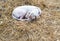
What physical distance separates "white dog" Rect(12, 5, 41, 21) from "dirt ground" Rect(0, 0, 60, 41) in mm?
103

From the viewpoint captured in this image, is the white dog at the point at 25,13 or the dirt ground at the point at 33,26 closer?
the dirt ground at the point at 33,26

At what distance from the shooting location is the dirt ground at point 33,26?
140 inches

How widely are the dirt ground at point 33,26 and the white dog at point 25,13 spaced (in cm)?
10

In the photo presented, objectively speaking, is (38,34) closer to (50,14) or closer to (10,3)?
(50,14)

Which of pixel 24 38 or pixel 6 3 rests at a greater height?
pixel 6 3

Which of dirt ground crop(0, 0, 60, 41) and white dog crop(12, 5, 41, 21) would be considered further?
white dog crop(12, 5, 41, 21)

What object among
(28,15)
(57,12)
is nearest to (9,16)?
(28,15)

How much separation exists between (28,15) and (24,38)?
27.2 inches

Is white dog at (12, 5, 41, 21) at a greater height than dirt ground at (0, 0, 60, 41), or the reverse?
white dog at (12, 5, 41, 21)

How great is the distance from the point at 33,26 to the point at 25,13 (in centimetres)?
48

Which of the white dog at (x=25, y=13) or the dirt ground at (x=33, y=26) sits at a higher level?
the white dog at (x=25, y=13)

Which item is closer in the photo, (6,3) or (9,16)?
(9,16)

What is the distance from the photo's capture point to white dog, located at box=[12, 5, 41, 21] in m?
4.05

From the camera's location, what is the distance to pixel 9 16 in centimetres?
425
